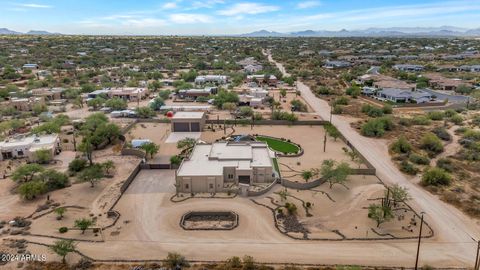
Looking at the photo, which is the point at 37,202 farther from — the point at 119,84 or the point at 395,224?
the point at 119,84

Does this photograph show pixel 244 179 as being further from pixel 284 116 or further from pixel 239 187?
pixel 284 116

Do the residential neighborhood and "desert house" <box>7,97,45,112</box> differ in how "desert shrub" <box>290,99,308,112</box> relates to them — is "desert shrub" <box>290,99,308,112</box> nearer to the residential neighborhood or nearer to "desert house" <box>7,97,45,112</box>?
the residential neighborhood

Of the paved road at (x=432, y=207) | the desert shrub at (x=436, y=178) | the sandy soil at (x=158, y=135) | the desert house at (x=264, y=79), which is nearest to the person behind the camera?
the paved road at (x=432, y=207)

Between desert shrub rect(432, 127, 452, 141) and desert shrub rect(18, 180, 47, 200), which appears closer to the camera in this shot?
desert shrub rect(18, 180, 47, 200)

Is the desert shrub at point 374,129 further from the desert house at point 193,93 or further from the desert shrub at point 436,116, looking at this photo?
the desert house at point 193,93

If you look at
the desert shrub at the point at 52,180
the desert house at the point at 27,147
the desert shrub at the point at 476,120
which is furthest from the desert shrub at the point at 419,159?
the desert house at the point at 27,147

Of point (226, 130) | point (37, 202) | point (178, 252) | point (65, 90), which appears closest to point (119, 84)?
point (65, 90)

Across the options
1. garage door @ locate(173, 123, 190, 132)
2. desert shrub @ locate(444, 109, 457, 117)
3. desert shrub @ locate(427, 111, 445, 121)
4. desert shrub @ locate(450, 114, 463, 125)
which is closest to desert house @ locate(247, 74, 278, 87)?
desert shrub @ locate(427, 111, 445, 121)
